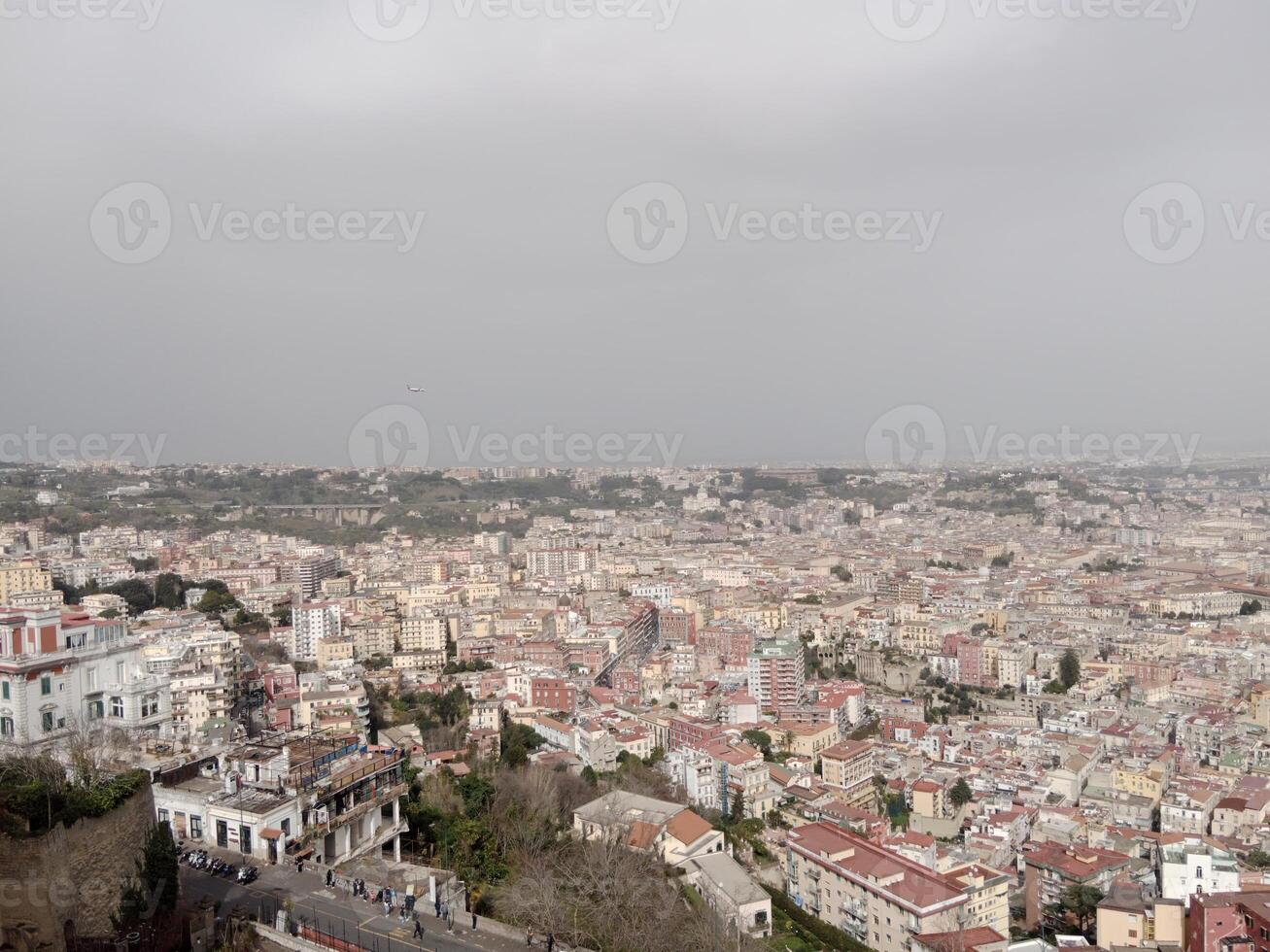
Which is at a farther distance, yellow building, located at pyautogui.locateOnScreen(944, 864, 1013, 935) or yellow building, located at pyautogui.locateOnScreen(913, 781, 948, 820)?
yellow building, located at pyautogui.locateOnScreen(913, 781, 948, 820)

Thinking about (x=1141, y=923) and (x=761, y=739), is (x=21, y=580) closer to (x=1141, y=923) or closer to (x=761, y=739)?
(x=761, y=739)

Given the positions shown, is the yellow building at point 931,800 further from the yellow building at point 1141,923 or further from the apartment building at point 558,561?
the apartment building at point 558,561

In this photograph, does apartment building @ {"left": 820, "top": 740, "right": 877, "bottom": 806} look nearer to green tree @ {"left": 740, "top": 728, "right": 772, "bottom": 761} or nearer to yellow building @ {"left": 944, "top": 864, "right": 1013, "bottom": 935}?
green tree @ {"left": 740, "top": 728, "right": 772, "bottom": 761}

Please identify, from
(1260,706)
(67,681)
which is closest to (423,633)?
(67,681)

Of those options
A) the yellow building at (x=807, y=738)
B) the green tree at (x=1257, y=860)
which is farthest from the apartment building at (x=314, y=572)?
the green tree at (x=1257, y=860)

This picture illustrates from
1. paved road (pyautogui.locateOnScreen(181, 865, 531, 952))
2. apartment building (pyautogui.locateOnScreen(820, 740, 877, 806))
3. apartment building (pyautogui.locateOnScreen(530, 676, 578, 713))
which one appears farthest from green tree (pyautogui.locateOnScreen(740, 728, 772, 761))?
paved road (pyautogui.locateOnScreen(181, 865, 531, 952))
